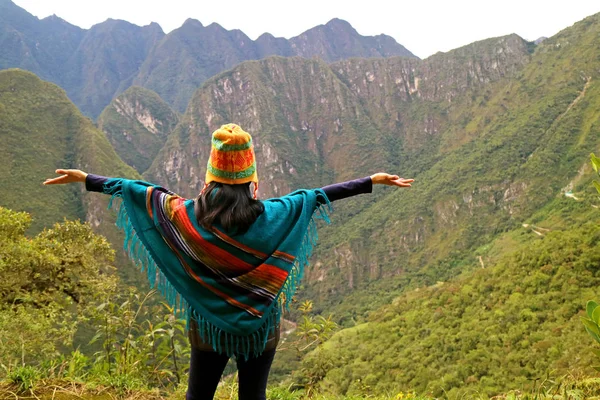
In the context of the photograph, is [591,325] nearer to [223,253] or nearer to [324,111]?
[223,253]

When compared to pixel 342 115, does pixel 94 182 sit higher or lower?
lower

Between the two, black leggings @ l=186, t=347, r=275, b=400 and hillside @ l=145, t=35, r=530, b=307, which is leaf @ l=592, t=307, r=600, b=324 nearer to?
black leggings @ l=186, t=347, r=275, b=400

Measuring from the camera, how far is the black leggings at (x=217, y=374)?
5.16 ft

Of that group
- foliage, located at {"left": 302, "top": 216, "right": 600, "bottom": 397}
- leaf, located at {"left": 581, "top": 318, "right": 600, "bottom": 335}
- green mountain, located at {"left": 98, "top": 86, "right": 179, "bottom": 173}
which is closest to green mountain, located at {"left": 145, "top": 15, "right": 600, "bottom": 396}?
foliage, located at {"left": 302, "top": 216, "right": 600, "bottom": 397}

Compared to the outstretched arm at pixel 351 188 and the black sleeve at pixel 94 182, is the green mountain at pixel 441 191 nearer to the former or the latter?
the outstretched arm at pixel 351 188

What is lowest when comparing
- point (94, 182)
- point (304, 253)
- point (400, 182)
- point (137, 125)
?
point (304, 253)

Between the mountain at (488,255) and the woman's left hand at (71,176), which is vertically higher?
the woman's left hand at (71,176)

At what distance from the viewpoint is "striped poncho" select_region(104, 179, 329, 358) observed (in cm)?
149

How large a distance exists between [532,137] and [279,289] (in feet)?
257

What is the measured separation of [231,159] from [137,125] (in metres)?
137

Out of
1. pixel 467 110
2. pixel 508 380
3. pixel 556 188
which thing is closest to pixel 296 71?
pixel 467 110

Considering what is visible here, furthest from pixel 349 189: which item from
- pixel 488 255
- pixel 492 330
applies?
pixel 488 255

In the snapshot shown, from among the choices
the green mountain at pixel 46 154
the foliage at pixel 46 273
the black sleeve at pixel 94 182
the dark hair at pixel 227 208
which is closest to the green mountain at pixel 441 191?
the dark hair at pixel 227 208

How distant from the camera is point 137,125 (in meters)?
127
